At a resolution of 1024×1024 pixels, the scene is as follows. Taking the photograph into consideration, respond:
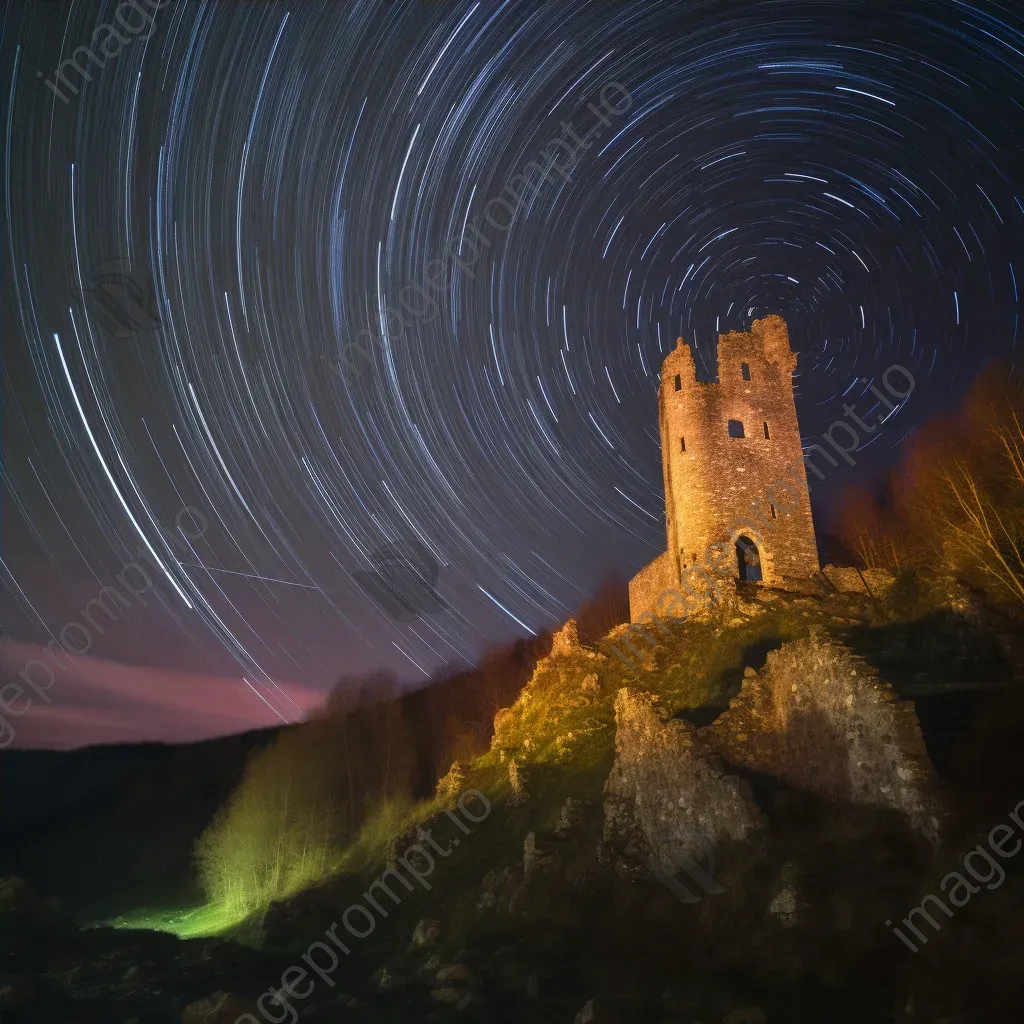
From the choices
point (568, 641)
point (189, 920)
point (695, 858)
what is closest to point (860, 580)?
point (568, 641)

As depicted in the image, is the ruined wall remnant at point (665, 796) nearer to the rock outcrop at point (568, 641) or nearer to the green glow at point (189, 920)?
the rock outcrop at point (568, 641)

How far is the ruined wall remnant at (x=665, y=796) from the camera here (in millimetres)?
15148

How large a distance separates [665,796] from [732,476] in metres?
17.6

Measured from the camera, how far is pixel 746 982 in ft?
36.7

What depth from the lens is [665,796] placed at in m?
17.1

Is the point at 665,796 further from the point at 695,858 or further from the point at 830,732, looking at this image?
the point at 830,732

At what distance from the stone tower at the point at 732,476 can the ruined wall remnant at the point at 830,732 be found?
1291cm

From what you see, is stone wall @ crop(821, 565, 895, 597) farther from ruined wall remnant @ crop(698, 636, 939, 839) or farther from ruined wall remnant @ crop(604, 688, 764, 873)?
ruined wall remnant @ crop(604, 688, 764, 873)

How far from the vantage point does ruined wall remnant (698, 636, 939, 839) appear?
12859 millimetres

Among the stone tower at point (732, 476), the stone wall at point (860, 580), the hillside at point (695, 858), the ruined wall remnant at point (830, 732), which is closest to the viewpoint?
the hillside at point (695, 858)

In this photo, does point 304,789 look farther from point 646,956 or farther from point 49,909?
point 646,956

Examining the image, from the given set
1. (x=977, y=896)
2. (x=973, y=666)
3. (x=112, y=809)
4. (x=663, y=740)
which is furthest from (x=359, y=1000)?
(x=112, y=809)

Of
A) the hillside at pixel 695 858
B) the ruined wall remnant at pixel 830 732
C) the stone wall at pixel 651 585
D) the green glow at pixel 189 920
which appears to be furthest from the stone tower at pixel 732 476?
the green glow at pixel 189 920

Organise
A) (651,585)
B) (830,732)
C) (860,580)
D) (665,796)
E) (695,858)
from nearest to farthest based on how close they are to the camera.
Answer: (830,732)
(695,858)
(665,796)
(860,580)
(651,585)
